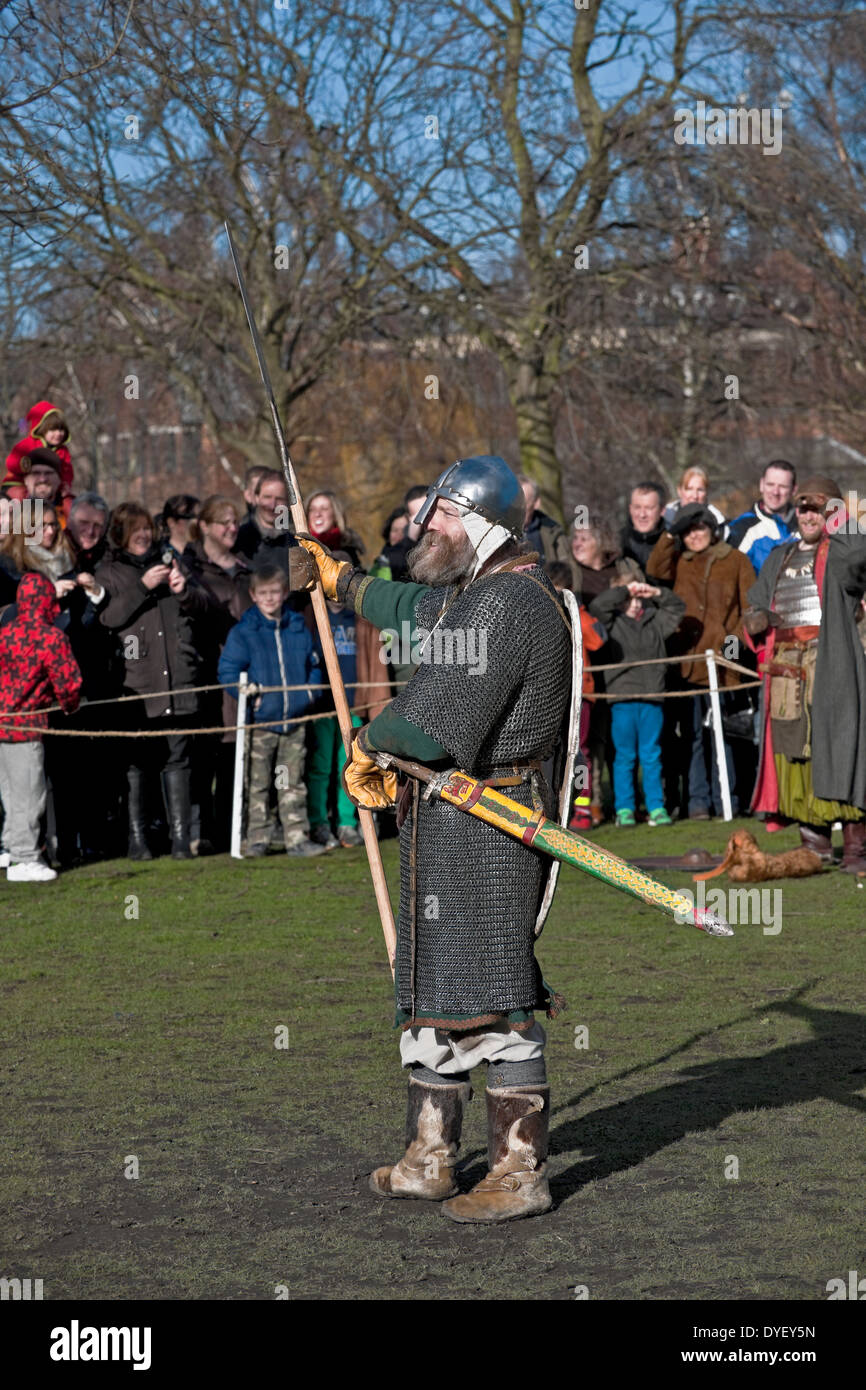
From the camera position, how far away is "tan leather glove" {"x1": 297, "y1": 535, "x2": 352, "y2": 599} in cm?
511

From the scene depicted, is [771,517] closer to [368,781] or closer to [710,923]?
[368,781]

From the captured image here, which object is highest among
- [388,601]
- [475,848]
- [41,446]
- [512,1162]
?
[41,446]

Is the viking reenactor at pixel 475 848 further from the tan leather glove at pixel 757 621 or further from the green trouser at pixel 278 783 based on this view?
the green trouser at pixel 278 783

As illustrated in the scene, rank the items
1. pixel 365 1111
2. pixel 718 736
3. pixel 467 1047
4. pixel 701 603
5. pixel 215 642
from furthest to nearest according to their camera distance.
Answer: pixel 701 603 < pixel 718 736 < pixel 215 642 < pixel 365 1111 < pixel 467 1047

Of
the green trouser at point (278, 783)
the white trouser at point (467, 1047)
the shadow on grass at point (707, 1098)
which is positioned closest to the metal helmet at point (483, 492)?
the white trouser at point (467, 1047)

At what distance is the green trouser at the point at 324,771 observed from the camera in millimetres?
11062

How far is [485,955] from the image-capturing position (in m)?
4.62

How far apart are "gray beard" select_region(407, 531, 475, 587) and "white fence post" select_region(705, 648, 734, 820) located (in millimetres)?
7145

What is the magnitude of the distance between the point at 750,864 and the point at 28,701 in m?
3.90

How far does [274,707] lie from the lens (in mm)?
10680

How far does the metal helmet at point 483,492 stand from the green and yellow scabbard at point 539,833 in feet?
2.22

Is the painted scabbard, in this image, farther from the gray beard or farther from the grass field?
the grass field

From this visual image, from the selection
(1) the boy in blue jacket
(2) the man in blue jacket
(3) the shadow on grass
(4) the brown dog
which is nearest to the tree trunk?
(2) the man in blue jacket

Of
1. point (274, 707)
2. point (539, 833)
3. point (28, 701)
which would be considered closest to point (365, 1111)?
point (539, 833)
